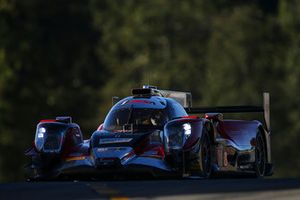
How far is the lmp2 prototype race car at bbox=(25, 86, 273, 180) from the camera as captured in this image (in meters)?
16.6

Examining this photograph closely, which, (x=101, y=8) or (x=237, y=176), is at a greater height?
(x=101, y=8)

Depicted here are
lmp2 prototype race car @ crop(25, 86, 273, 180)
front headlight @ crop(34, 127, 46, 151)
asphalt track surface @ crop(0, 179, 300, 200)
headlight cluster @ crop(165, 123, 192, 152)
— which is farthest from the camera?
front headlight @ crop(34, 127, 46, 151)

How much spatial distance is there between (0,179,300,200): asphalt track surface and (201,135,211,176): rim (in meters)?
2.90

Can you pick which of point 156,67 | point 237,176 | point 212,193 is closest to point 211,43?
point 156,67

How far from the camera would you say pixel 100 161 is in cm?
1652

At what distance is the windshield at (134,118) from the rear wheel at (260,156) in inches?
86.6

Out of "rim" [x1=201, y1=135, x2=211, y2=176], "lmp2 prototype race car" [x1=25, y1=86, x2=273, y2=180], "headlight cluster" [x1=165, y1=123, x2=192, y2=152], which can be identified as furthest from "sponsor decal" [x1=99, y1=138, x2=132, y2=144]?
"rim" [x1=201, y1=135, x2=211, y2=176]

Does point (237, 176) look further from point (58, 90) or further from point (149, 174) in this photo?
point (58, 90)

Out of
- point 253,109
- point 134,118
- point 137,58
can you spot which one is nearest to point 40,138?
point 134,118

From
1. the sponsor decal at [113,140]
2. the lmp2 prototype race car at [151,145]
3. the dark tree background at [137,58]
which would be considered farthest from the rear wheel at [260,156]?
the dark tree background at [137,58]

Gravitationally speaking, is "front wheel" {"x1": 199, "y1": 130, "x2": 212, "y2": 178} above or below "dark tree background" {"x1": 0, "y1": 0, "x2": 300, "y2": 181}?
below

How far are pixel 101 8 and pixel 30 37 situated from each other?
14273mm

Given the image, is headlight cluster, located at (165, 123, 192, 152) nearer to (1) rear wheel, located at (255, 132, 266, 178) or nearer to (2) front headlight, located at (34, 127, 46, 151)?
(2) front headlight, located at (34, 127, 46, 151)

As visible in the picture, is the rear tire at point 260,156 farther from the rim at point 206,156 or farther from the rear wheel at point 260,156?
the rim at point 206,156
